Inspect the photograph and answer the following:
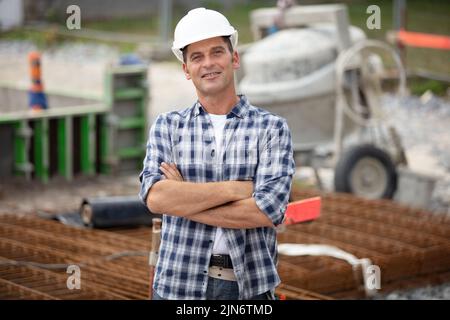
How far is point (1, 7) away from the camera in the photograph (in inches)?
918

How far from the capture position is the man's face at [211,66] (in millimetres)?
4309

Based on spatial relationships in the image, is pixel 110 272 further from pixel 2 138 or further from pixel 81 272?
pixel 2 138

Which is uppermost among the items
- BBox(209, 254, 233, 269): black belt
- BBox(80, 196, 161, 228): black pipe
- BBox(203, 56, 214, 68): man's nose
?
BBox(203, 56, 214, 68): man's nose

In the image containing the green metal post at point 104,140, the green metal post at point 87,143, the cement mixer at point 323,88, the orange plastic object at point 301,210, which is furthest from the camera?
the green metal post at point 104,140

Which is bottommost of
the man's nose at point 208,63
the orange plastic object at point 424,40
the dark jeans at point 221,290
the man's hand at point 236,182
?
the dark jeans at point 221,290

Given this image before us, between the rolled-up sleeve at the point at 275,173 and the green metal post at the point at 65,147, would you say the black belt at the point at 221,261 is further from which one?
the green metal post at the point at 65,147

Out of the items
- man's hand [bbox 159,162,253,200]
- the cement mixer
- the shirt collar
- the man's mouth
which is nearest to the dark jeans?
man's hand [bbox 159,162,253,200]

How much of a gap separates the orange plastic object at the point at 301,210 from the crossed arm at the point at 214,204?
1325mm

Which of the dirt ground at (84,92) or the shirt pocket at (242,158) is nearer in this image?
the shirt pocket at (242,158)

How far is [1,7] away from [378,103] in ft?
46.2

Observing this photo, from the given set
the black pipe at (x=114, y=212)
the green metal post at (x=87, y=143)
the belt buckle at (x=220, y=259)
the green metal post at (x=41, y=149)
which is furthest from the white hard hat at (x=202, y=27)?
the green metal post at (x=87, y=143)

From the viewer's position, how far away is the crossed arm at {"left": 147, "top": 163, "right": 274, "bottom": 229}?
4.27 meters

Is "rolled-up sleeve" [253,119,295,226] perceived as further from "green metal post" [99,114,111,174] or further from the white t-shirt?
"green metal post" [99,114,111,174]

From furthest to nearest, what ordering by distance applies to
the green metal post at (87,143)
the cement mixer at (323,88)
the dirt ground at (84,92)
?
the green metal post at (87,143) → the dirt ground at (84,92) → the cement mixer at (323,88)
